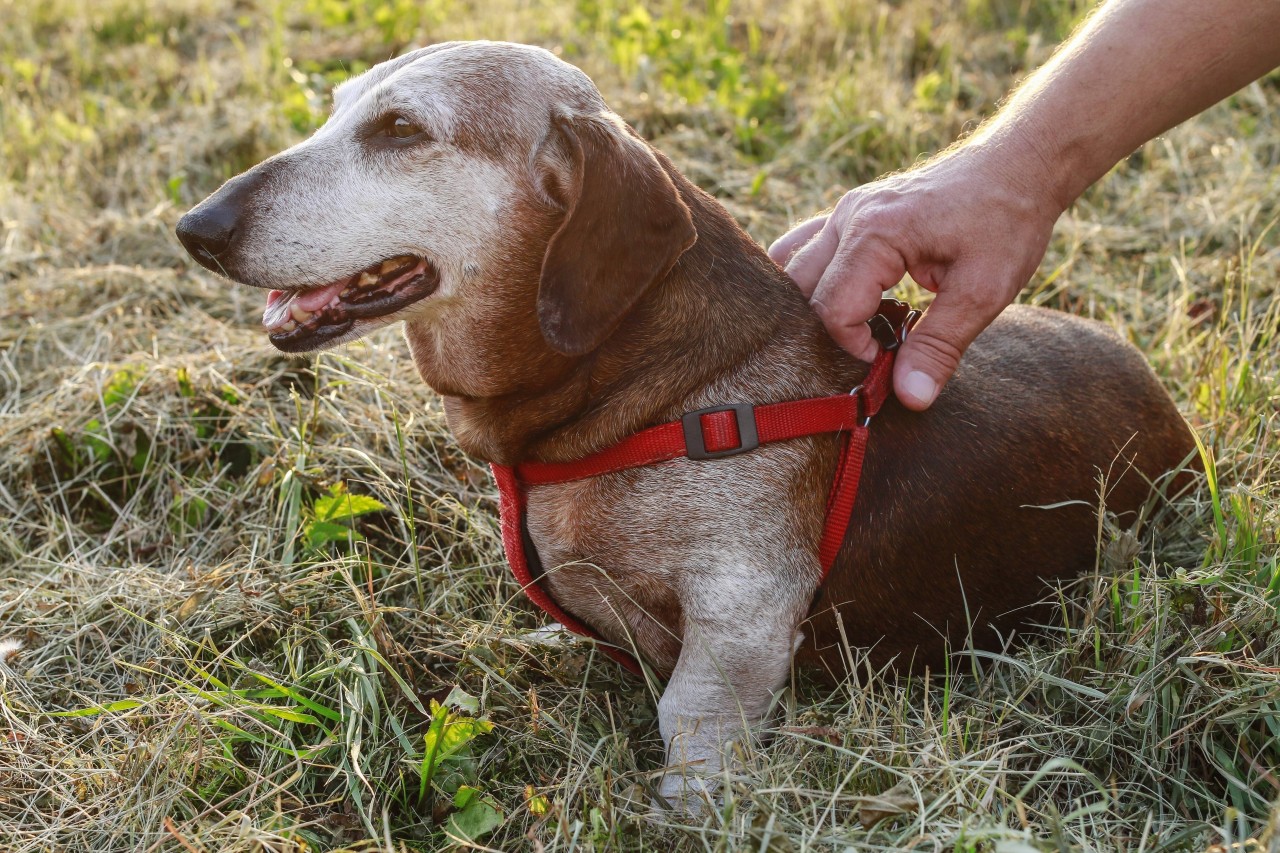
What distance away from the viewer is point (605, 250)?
8.56ft

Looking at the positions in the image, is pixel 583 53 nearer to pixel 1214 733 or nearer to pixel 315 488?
pixel 315 488

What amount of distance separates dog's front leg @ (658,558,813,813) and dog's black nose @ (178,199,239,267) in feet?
4.91

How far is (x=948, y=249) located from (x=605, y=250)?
1.00 m

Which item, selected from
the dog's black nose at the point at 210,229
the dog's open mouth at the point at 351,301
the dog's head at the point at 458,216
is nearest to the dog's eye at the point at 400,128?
the dog's head at the point at 458,216

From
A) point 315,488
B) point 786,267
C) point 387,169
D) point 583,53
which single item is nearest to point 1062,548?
point 786,267

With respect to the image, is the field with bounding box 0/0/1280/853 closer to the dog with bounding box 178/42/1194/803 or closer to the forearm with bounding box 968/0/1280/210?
the dog with bounding box 178/42/1194/803

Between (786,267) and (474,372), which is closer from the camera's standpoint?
(474,372)

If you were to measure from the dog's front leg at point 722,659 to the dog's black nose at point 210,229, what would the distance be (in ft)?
4.91

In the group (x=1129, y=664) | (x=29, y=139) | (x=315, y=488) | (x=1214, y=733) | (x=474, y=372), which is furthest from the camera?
(x=29, y=139)

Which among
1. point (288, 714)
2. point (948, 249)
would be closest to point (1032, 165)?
point (948, 249)

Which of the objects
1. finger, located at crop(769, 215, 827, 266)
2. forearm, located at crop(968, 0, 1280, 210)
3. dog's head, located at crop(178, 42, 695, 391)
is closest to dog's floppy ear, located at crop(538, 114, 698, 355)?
dog's head, located at crop(178, 42, 695, 391)

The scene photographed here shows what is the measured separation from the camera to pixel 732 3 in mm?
8414

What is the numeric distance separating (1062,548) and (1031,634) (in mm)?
262

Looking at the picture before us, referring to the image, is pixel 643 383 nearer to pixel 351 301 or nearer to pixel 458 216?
pixel 458 216
